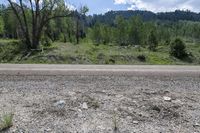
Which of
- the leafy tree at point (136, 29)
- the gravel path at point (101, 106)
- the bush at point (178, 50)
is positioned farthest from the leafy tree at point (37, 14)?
the leafy tree at point (136, 29)

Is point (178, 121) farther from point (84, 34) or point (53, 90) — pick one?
point (84, 34)

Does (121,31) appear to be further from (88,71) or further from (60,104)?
(60,104)

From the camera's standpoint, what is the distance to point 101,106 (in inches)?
356

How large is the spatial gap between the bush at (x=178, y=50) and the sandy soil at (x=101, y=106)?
21.9m

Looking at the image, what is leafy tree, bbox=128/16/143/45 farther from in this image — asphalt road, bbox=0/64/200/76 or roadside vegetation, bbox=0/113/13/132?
roadside vegetation, bbox=0/113/13/132

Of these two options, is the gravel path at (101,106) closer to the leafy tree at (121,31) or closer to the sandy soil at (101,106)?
the sandy soil at (101,106)

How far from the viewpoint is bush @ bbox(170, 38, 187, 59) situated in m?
34.0

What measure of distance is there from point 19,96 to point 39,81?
2578 millimetres

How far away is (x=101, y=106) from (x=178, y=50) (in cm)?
2648

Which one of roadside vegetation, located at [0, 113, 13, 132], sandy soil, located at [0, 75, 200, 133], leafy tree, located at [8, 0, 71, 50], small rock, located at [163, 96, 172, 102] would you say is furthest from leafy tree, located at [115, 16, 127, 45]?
roadside vegetation, located at [0, 113, 13, 132]

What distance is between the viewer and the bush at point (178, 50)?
3400 centimetres

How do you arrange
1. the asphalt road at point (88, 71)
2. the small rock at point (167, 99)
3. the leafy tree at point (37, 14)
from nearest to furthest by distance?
the small rock at point (167, 99), the asphalt road at point (88, 71), the leafy tree at point (37, 14)

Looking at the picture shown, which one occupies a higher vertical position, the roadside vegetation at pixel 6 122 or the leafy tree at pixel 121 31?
the leafy tree at pixel 121 31

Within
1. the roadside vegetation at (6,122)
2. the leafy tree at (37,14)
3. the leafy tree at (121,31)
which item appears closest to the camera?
the roadside vegetation at (6,122)
